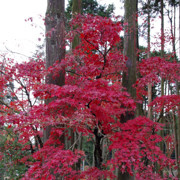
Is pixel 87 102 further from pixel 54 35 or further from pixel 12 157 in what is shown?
pixel 12 157

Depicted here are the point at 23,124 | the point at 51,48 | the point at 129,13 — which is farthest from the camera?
the point at 129,13

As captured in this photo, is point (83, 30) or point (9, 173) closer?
point (83, 30)

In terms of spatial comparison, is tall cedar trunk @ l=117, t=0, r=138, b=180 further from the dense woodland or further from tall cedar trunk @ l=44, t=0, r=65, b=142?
tall cedar trunk @ l=44, t=0, r=65, b=142

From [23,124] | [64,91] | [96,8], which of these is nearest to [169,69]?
[64,91]

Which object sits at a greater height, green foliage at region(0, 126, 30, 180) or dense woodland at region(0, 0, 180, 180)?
dense woodland at region(0, 0, 180, 180)

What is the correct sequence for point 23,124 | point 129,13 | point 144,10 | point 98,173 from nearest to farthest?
point 23,124
point 98,173
point 129,13
point 144,10

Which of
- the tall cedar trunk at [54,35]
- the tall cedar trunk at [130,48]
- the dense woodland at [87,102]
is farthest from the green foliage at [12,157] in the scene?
the tall cedar trunk at [130,48]

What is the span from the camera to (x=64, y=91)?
3.09 m

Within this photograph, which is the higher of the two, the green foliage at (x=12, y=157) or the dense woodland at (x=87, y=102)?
the dense woodland at (x=87, y=102)

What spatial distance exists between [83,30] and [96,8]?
831 cm

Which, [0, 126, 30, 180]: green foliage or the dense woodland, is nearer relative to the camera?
the dense woodland

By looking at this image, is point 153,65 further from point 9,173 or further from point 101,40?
point 9,173

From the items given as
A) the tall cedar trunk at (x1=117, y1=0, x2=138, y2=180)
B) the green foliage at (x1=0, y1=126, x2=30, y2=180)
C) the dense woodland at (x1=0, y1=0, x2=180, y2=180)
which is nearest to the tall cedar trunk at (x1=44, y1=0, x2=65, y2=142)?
the dense woodland at (x1=0, y1=0, x2=180, y2=180)

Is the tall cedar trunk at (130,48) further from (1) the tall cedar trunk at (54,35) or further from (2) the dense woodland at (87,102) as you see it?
(1) the tall cedar trunk at (54,35)
